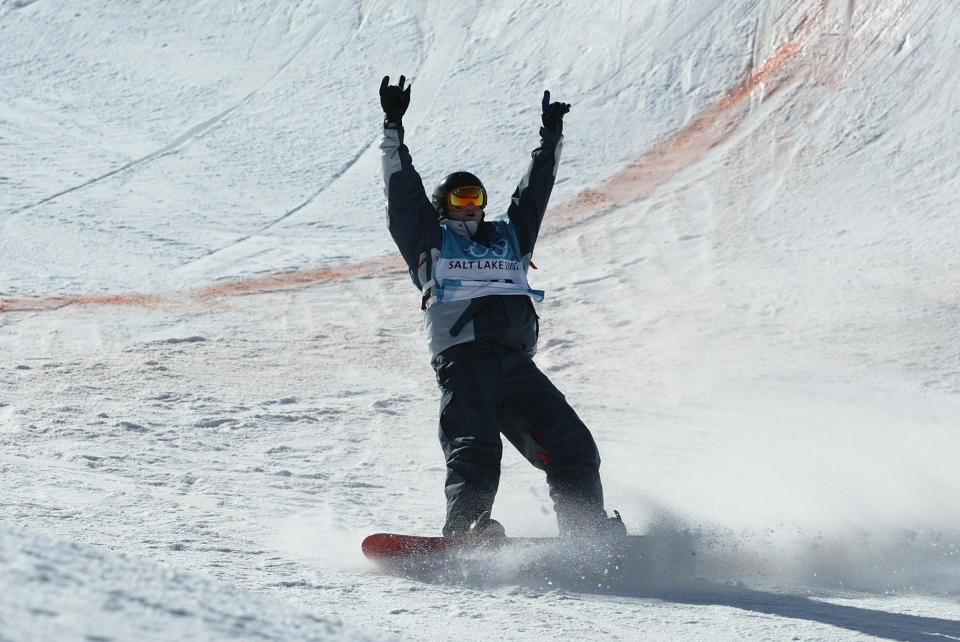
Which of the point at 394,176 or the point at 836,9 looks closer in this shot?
the point at 394,176

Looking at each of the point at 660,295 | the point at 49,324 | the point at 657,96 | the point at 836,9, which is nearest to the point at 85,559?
the point at 49,324

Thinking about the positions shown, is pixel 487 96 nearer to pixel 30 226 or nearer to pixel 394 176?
pixel 30 226

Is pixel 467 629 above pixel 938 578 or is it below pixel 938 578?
below

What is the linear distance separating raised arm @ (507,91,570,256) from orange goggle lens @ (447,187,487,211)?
0.44ft


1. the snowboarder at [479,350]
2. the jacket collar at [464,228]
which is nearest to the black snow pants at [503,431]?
the snowboarder at [479,350]

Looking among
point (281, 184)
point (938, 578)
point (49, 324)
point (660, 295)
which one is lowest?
point (938, 578)

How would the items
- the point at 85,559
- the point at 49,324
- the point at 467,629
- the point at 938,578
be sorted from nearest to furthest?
1. the point at 85,559
2. the point at 467,629
3. the point at 938,578
4. the point at 49,324

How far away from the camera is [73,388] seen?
6199 mm

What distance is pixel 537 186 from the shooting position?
435cm

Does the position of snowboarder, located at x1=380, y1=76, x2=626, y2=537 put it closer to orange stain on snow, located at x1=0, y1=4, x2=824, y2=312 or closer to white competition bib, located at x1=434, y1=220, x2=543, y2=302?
white competition bib, located at x1=434, y1=220, x2=543, y2=302

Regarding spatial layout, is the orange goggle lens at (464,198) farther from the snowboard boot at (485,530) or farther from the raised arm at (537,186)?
the snowboard boot at (485,530)

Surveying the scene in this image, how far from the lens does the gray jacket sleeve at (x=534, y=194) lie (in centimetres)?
423

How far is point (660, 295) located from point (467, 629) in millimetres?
5642

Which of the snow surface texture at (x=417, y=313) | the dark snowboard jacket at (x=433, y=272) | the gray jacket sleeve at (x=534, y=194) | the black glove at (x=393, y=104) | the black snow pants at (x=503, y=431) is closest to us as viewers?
the snow surface texture at (x=417, y=313)
